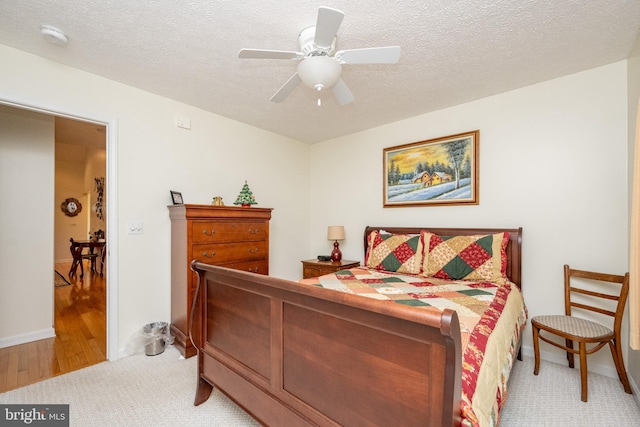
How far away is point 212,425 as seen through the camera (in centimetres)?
179

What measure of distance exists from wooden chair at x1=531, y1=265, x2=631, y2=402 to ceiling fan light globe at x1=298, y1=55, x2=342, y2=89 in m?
2.43

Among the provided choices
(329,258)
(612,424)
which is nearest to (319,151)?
(329,258)

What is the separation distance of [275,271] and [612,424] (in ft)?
11.2

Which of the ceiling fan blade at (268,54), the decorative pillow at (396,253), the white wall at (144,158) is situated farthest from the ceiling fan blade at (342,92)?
the white wall at (144,158)

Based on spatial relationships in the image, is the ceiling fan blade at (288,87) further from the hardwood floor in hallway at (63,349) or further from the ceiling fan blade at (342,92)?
the hardwood floor in hallway at (63,349)

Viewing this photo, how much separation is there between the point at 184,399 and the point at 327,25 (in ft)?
8.31

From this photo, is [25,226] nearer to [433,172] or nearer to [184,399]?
[184,399]

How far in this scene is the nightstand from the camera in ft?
12.1

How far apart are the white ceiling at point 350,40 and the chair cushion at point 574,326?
2.07 meters

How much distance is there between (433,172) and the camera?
333cm

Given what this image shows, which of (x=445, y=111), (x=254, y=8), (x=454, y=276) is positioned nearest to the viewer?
(x=254, y=8)

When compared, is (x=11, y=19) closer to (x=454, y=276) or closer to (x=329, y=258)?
(x=329, y=258)

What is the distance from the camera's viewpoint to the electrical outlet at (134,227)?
278 cm

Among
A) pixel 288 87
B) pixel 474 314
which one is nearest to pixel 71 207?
pixel 288 87
